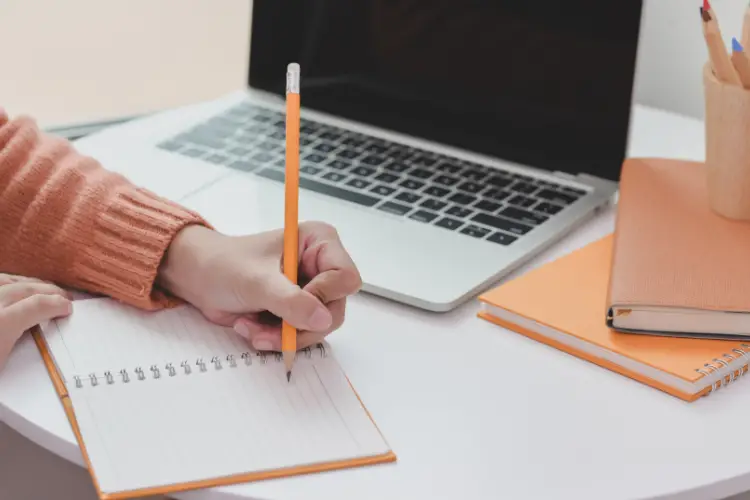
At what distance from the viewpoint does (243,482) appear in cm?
58

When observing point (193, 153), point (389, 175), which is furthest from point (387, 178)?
point (193, 153)

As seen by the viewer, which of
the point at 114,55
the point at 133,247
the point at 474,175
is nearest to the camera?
the point at 133,247

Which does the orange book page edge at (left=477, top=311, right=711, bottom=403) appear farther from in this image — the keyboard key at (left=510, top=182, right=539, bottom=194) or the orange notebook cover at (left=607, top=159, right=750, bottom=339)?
the keyboard key at (left=510, top=182, right=539, bottom=194)

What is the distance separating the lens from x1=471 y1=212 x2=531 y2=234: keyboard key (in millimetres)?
889

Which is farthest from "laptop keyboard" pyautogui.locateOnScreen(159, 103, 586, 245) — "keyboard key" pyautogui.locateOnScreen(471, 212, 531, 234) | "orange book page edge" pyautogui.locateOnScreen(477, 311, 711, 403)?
"orange book page edge" pyautogui.locateOnScreen(477, 311, 711, 403)

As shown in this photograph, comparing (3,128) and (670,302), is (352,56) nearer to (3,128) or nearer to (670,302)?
(3,128)

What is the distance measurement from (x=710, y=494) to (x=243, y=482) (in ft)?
0.93

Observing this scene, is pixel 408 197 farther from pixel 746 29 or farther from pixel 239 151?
pixel 746 29

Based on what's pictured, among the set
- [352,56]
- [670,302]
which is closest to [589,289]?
[670,302]

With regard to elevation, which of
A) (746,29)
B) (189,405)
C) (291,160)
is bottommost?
(189,405)

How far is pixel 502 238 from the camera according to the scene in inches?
34.4

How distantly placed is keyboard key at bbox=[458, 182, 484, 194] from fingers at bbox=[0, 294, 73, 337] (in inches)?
15.9

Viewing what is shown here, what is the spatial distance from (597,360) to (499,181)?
1.01ft

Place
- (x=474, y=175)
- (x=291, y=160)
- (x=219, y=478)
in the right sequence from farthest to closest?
1. (x=474, y=175)
2. (x=291, y=160)
3. (x=219, y=478)
